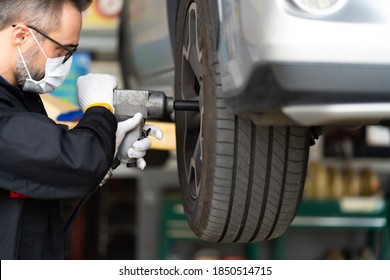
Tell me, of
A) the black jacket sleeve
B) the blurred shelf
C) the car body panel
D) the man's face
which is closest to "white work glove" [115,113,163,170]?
the black jacket sleeve

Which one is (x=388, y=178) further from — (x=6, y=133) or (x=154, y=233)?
(x=6, y=133)

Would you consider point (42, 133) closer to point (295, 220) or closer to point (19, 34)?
point (19, 34)

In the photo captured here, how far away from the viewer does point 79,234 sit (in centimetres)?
571

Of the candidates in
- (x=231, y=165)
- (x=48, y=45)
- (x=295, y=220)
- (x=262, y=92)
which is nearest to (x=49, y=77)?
(x=48, y=45)

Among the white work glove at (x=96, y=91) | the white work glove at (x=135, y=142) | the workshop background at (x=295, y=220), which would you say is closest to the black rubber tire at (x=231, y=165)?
the white work glove at (x=135, y=142)

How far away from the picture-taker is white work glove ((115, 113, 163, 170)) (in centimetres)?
203

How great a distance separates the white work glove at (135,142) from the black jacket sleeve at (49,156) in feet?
0.38

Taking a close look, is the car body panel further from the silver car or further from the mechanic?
the mechanic

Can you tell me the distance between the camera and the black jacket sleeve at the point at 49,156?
5.88 ft

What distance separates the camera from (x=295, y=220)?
5719 mm

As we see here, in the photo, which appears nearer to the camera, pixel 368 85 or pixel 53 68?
pixel 368 85

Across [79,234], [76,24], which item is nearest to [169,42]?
[76,24]

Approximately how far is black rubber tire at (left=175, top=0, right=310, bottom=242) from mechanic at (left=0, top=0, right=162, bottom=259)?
0.23m

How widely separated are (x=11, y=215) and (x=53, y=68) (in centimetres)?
41
